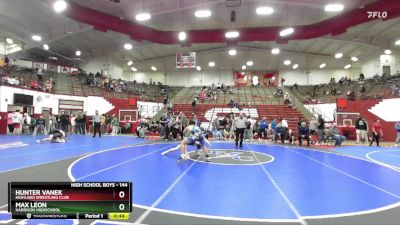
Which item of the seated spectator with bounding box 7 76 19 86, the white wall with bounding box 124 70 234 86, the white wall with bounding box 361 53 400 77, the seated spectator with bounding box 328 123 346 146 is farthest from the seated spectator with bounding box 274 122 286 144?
the white wall with bounding box 124 70 234 86

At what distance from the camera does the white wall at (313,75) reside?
127ft

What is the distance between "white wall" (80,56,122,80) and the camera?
34344 millimetres

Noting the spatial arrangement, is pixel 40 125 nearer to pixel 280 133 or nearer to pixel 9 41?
pixel 9 41

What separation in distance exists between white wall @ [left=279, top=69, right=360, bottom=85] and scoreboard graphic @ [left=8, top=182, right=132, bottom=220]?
39893 millimetres

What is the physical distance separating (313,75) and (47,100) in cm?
3173

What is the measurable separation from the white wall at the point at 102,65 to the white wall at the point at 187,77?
4945 mm

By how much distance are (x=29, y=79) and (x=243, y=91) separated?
2259 centimetres

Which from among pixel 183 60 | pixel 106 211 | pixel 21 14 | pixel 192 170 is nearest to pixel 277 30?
pixel 183 60

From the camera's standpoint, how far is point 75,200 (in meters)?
2.43

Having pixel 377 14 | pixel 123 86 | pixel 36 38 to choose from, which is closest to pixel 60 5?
pixel 36 38

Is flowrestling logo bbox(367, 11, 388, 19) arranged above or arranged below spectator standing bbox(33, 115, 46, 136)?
above

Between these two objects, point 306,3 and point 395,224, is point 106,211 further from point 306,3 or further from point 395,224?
point 306,3

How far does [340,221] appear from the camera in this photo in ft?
11.8

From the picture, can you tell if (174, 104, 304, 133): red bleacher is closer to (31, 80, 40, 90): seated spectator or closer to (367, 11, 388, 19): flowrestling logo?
(367, 11, 388, 19): flowrestling logo
